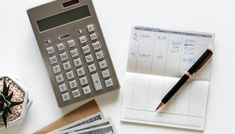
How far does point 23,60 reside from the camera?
760 millimetres

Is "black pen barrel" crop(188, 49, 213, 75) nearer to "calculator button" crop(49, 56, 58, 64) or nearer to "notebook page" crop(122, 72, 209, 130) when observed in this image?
"notebook page" crop(122, 72, 209, 130)

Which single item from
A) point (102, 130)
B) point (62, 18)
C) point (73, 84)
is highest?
point (62, 18)

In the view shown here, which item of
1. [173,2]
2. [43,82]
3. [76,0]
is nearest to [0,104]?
[43,82]

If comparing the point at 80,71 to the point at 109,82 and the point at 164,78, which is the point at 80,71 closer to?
the point at 109,82

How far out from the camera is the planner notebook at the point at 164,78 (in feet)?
2.45

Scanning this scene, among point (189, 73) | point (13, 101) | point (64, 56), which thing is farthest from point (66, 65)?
point (189, 73)

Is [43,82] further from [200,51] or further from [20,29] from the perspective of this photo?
[200,51]

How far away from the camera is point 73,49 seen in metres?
0.74

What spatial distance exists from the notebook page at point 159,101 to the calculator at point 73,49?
0.14 feet

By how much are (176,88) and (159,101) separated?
0.04 m

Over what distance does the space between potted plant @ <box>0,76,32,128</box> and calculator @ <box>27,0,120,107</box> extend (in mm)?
62

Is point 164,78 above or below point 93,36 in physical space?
below

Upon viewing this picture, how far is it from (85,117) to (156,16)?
0.24 metres

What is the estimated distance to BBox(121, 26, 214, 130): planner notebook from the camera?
0.75 meters
